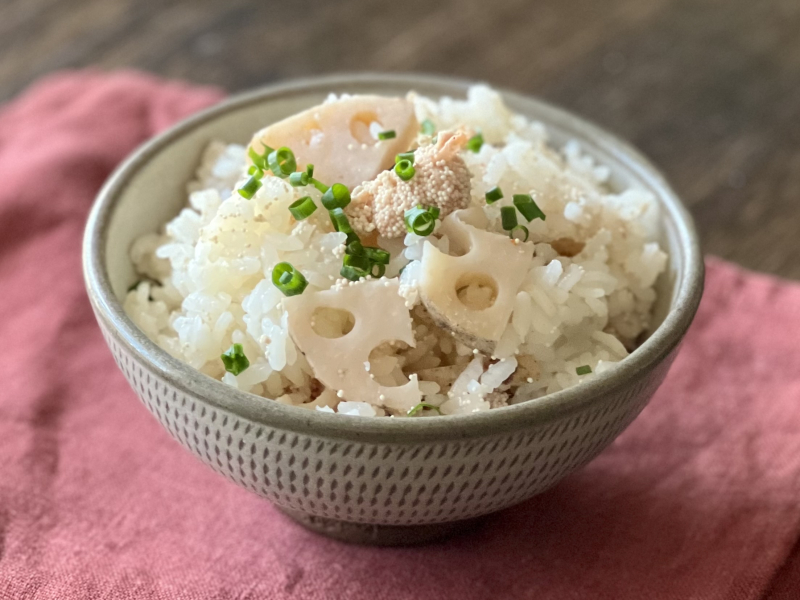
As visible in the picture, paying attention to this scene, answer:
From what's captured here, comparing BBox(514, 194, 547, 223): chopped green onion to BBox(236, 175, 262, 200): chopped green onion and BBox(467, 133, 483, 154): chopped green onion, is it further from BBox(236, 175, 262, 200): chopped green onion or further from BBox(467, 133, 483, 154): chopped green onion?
BBox(236, 175, 262, 200): chopped green onion

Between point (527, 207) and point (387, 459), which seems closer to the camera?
point (387, 459)

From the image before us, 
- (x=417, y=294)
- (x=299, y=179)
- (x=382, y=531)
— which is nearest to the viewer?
(x=417, y=294)

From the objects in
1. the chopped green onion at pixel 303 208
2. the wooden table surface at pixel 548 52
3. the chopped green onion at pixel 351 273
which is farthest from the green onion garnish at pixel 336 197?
the wooden table surface at pixel 548 52

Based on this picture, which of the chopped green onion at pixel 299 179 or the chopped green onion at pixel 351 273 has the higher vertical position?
the chopped green onion at pixel 299 179

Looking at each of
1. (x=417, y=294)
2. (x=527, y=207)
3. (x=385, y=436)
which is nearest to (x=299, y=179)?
(x=417, y=294)

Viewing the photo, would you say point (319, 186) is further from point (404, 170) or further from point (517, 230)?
point (517, 230)

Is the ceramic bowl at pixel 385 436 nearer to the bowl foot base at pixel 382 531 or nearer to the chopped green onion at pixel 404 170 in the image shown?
the bowl foot base at pixel 382 531
